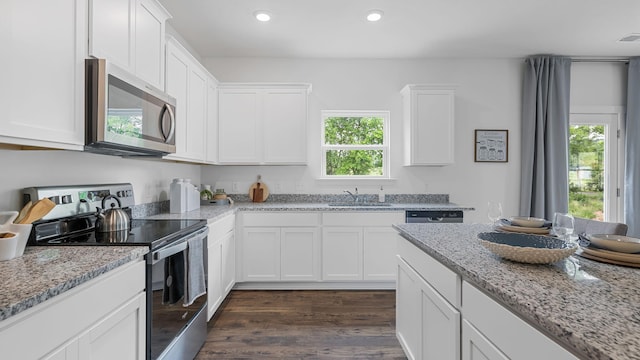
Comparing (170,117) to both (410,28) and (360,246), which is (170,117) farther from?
(410,28)

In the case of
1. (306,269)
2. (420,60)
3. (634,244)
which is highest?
(420,60)

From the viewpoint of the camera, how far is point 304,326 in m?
2.48

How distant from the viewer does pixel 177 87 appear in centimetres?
248

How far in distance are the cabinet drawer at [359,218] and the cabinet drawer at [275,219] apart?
0.22 metres

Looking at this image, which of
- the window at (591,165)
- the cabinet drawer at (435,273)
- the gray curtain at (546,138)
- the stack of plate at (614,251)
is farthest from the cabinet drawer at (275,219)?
the window at (591,165)

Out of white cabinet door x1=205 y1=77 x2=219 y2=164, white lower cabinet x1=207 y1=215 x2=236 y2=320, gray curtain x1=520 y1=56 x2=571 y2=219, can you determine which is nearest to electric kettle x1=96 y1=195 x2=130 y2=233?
white lower cabinet x1=207 y1=215 x2=236 y2=320

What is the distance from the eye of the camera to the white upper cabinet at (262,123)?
3469 millimetres

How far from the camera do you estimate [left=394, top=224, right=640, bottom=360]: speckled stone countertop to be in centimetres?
61

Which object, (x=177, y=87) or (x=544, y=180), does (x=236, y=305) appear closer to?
(x=177, y=87)

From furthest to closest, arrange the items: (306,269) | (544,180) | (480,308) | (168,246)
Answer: (544,180)
(306,269)
(168,246)
(480,308)

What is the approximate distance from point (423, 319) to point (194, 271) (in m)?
1.38

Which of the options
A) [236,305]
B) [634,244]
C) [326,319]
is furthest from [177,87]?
[634,244]

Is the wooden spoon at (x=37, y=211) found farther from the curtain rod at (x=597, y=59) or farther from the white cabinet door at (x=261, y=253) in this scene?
the curtain rod at (x=597, y=59)

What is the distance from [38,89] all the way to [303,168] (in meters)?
2.82
